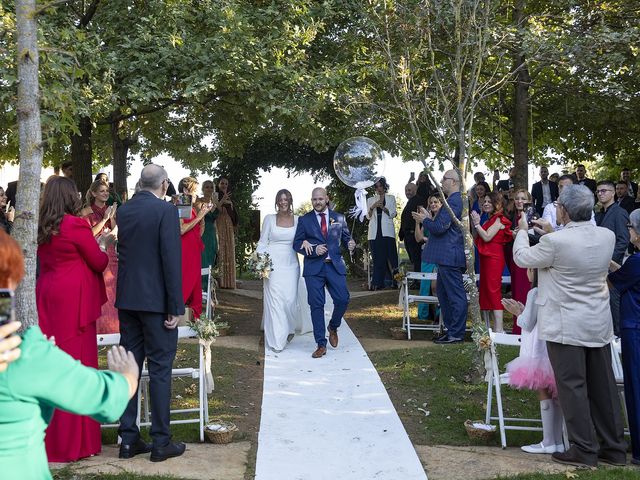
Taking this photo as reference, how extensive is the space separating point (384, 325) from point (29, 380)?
31.7 feet

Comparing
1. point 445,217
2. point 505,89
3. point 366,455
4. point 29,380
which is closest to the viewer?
point 29,380

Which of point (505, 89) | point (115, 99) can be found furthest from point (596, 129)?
point (115, 99)

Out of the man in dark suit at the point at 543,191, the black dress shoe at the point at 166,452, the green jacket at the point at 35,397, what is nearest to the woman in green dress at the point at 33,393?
the green jacket at the point at 35,397

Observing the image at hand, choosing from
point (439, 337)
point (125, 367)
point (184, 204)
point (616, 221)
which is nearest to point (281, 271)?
point (184, 204)

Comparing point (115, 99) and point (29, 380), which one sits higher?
point (115, 99)

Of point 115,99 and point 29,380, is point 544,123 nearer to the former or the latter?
point 115,99

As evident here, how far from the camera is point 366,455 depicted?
6.32 metres

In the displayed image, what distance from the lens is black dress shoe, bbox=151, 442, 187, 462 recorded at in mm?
5828

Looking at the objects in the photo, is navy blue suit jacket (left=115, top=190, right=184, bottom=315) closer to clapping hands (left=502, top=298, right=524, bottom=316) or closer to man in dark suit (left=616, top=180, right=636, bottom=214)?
clapping hands (left=502, top=298, right=524, bottom=316)

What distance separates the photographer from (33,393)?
8.82ft

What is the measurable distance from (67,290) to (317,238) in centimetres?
467

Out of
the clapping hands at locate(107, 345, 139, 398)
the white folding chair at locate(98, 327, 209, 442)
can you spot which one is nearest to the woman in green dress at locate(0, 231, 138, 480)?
the clapping hands at locate(107, 345, 139, 398)

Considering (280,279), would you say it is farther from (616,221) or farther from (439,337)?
(616,221)

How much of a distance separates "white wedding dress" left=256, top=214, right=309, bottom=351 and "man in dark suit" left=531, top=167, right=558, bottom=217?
6722 mm
